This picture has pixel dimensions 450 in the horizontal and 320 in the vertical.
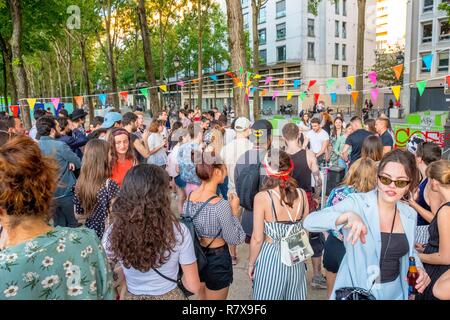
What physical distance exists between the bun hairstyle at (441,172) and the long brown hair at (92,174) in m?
2.84

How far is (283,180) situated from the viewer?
114 inches

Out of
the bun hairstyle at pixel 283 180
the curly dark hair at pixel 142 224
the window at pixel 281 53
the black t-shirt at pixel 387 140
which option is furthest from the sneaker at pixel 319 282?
the window at pixel 281 53

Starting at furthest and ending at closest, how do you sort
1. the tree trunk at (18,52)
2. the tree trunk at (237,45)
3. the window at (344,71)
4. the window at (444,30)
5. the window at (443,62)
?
1. the window at (344,71)
2. the window at (443,62)
3. the window at (444,30)
4. the tree trunk at (18,52)
5. the tree trunk at (237,45)

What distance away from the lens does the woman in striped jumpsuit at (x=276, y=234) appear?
2766 mm

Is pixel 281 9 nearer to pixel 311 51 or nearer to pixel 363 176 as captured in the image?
pixel 311 51

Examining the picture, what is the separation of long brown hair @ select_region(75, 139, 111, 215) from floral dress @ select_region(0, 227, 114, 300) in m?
1.72

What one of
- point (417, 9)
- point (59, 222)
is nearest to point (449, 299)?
point (59, 222)

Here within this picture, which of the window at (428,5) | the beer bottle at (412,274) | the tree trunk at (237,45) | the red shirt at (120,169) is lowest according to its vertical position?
the beer bottle at (412,274)

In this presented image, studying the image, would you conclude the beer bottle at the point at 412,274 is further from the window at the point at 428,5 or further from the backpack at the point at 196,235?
the window at the point at 428,5

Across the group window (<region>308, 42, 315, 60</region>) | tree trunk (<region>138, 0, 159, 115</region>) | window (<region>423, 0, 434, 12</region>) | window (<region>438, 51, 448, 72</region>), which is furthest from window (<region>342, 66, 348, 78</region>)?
tree trunk (<region>138, 0, 159, 115</region>)

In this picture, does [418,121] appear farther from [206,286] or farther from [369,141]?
[206,286]

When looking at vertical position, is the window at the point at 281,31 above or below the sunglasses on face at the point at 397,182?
above

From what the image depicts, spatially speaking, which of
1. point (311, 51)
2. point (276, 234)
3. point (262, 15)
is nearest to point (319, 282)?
point (276, 234)
